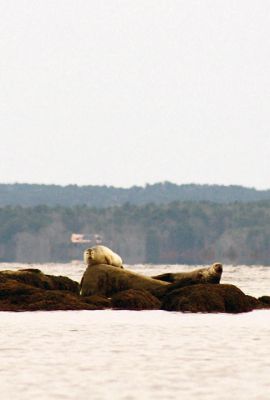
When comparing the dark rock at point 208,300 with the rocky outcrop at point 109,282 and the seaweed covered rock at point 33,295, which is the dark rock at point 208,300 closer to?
the seaweed covered rock at point 33,295

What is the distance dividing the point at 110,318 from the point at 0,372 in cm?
1097

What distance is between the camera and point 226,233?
600 feet

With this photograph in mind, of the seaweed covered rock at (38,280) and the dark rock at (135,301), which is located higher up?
the seaweed covered rock at (38,280)

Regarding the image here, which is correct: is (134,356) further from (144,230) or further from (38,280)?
(144,230)

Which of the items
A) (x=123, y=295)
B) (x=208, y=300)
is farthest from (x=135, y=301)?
(x=208, y=300)

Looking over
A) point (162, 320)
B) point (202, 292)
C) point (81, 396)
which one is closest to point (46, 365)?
point (81, 396)

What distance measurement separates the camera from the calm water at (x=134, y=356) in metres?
15.4

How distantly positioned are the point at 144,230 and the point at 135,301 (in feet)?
510

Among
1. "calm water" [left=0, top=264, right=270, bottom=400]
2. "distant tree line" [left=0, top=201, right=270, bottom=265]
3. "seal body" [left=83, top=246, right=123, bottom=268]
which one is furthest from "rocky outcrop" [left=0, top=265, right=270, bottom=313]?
"distant tree line" [left=0, top=201, right=270, bottom=265]

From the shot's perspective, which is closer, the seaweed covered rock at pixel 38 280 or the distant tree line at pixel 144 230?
the seaweed covered rock at pixel 38 280

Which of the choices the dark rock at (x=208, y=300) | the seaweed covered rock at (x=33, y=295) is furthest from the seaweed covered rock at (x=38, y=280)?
the dark rock at (x=208, y=300)

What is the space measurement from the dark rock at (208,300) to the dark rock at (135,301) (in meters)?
0.28

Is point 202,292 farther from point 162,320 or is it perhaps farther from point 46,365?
point 46,365

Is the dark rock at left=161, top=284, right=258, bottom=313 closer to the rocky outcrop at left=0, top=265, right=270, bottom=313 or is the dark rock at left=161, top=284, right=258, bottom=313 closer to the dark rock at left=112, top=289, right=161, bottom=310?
the rocky outcrop at left=0, top=265, right=270, bottom=313
